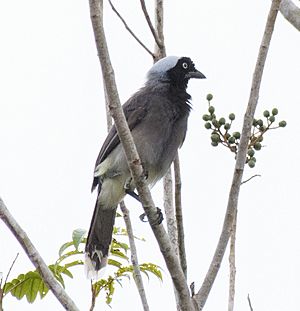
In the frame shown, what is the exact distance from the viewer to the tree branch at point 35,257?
10.1 feet

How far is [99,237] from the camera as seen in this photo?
5500 mm

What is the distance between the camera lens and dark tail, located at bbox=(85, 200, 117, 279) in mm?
5234

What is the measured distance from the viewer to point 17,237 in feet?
10.1

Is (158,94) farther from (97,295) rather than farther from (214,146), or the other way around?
(97,295)

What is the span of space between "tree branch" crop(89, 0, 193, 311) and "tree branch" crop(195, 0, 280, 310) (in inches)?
6.5

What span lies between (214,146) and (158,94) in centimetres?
172

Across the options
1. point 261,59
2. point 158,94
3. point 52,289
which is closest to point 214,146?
point 261,59

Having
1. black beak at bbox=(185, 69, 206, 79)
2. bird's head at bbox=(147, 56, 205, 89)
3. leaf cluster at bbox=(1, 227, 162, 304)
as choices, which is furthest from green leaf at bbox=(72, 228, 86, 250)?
black beak at bbox=(185, 69, 206, 79)

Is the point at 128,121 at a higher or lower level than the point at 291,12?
higher

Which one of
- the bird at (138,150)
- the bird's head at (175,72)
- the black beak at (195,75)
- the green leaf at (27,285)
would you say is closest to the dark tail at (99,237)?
the bird at (138,150)

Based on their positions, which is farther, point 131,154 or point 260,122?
point 260,122

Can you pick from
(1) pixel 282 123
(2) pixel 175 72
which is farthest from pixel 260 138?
(2) pixel 175 72

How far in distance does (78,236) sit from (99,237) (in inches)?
77.4

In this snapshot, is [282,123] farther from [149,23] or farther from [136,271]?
[136,271]
